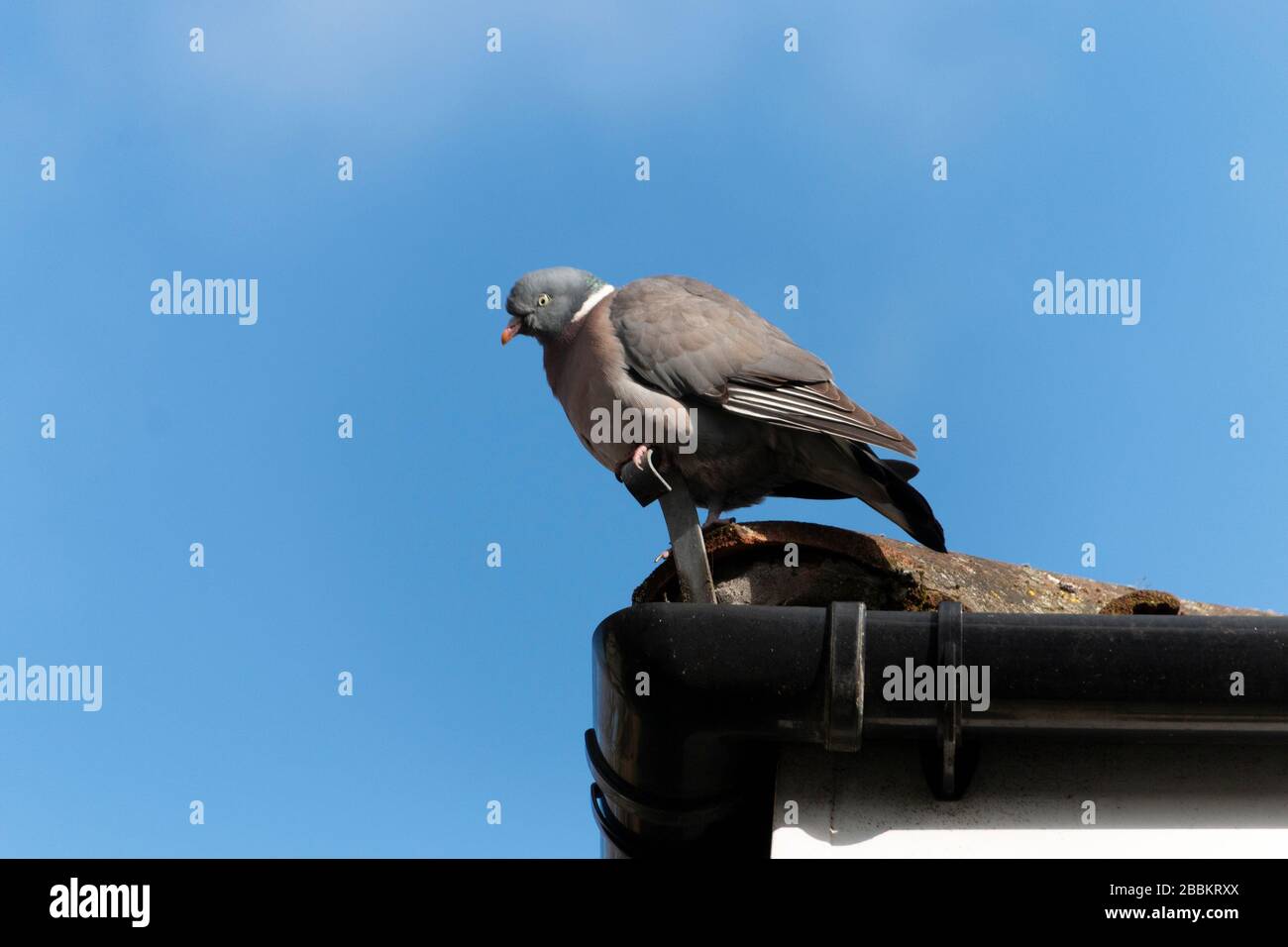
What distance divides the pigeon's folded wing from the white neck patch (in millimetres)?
207

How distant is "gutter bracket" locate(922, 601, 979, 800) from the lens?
320 cm

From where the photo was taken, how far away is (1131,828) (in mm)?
3291

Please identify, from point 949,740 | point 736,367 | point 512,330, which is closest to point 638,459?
point 736,367

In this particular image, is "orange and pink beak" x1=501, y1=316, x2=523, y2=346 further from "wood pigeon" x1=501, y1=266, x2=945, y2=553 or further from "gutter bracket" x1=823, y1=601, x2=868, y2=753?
"gutter bracket" x1=823, y1=601, x2=868, y2=753

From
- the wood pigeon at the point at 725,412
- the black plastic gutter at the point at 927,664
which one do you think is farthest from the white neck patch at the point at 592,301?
the black plastic gutter at the point at 927,664

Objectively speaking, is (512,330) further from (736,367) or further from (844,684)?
(844,684)

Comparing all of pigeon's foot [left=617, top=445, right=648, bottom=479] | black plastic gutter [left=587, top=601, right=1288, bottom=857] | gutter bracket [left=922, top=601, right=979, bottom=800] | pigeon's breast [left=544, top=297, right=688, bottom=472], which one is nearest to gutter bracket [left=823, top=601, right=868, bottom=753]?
black plastic gutter [left=587, top=601, right=1288, bottom=857]

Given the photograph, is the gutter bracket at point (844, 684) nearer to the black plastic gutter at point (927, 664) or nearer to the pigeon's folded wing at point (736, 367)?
the black plastic gutter at point (927, 664)

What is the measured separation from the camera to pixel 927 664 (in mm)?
3213

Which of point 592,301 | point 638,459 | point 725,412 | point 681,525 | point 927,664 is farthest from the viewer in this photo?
point 592,301

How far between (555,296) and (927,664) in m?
2.68

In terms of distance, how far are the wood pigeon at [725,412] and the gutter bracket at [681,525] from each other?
0.44 feet
